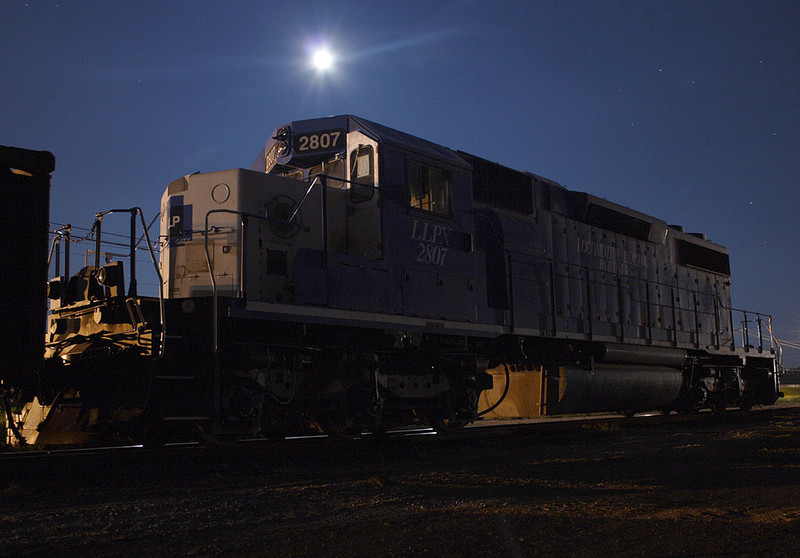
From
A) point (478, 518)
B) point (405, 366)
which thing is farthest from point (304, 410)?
point (478, 518)

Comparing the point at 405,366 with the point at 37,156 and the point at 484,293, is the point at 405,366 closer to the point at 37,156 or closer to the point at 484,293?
the point at 484,293

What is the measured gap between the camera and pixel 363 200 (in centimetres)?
833

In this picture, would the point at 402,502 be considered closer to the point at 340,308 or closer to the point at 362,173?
the point at 340,308

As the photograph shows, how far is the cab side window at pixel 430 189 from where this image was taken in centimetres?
868

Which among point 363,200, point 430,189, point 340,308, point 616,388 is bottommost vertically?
point 616,388

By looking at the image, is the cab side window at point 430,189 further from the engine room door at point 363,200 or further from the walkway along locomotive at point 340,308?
the engine room door at point 363,200

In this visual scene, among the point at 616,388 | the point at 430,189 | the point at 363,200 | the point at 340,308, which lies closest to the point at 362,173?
the point at 363,200

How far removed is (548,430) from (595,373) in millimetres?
1956

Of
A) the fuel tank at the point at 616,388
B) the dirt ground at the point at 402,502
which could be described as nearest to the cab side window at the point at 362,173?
the dirt ground at the point at 402,502

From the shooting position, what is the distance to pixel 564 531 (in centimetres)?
386

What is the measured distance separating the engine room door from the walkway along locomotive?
3cm

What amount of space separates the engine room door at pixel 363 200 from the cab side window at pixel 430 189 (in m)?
0.57

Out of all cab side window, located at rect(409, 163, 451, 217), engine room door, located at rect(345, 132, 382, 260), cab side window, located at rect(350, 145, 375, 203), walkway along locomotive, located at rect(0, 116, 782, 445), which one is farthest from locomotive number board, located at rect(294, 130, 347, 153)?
cab side window, located at rect(409, 163, 451, 217)

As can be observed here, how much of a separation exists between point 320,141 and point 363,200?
1.32 metres
